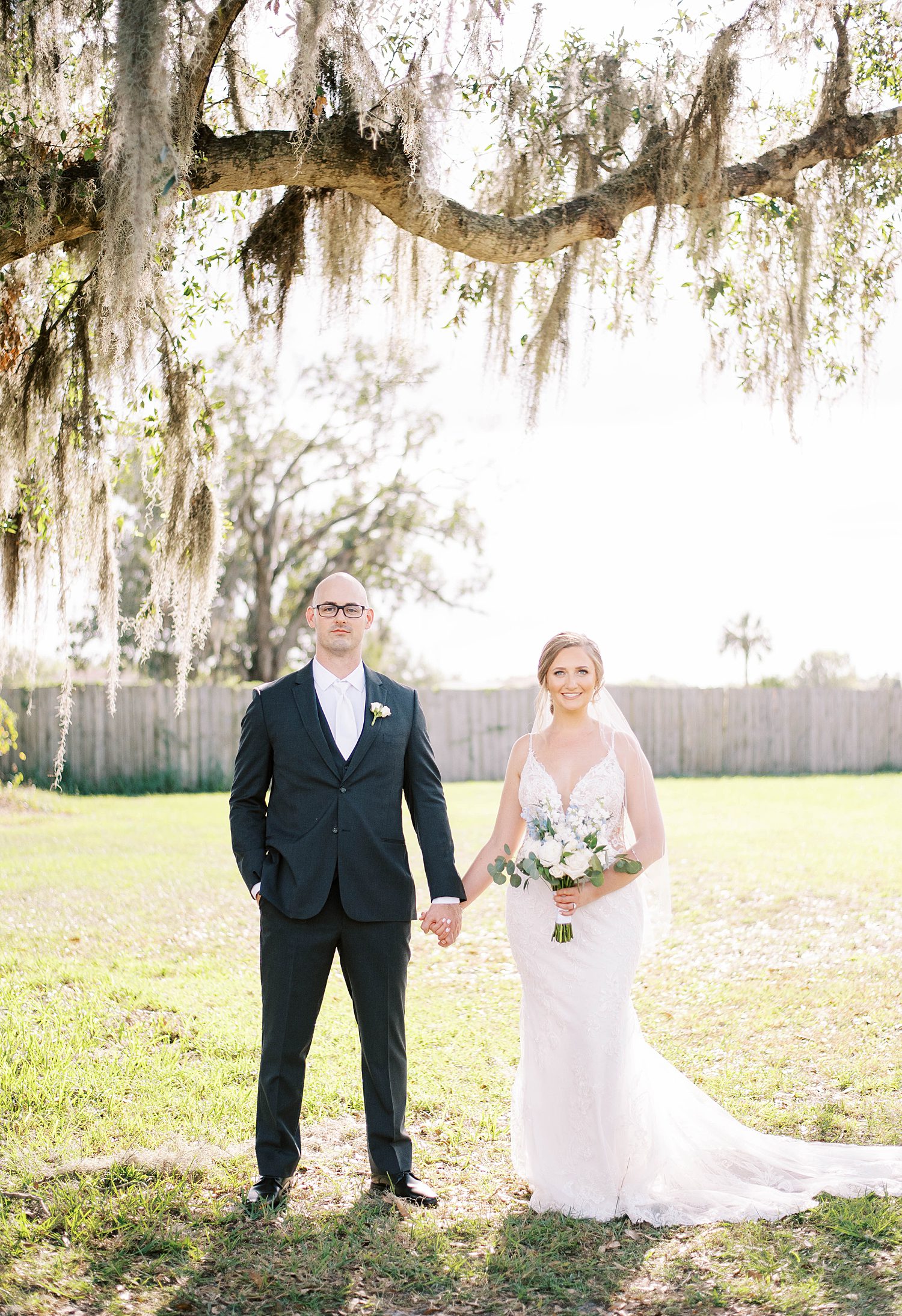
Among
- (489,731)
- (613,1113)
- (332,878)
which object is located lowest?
(613,1113)

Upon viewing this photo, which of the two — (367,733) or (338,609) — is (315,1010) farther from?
(338,609)

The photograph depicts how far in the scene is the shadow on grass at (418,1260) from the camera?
9.98 feet

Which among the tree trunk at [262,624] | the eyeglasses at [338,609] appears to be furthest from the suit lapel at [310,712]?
the tree trunk at [262,624]

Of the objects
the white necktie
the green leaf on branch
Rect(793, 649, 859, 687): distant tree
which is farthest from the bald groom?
Rect(793, 649, 859, 687): distant tree

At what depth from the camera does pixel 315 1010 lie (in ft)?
12.0

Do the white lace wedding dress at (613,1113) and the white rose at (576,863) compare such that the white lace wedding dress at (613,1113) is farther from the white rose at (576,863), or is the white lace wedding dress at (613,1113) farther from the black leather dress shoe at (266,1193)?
the black leather dress shoe at (266,1193)

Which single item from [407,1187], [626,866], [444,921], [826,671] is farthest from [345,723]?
[826,671]

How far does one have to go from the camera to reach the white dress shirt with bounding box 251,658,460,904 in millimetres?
3775

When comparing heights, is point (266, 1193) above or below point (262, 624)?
below

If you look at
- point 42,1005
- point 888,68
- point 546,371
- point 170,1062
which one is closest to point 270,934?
point 170,1062

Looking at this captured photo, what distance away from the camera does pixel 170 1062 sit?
16.8 feet

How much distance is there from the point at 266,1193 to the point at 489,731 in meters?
18.2

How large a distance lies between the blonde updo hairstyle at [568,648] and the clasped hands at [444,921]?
0.80 meters

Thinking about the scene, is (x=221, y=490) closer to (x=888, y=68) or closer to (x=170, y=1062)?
(x=170, y=1062)
